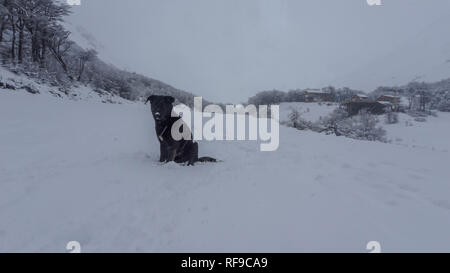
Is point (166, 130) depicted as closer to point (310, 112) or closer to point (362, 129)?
point (362, 129)

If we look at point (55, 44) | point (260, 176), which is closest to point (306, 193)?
point (260, 176)

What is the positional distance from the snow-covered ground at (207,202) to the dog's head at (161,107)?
1032mm

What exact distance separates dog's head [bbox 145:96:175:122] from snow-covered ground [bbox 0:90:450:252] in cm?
103

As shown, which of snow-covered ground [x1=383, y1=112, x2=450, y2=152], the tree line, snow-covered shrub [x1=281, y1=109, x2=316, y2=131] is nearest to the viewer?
the tree line

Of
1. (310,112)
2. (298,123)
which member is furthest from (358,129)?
(310,112)

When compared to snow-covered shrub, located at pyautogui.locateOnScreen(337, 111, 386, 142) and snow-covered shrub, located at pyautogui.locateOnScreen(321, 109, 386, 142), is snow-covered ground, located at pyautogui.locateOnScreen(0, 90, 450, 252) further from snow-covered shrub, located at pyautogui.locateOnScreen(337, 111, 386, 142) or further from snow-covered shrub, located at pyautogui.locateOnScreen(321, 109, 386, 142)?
snow-covered shrub, located at pyautogui.locateOnScreen(337, 111, 386, 142)

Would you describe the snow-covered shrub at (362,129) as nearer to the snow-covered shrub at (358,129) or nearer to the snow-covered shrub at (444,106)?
the snow-covered shrub at (358,129)

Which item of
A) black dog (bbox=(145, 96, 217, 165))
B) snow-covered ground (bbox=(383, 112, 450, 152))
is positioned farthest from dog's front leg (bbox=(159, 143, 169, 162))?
snow-covered ground (bbox=(383, 112, 450, 152))

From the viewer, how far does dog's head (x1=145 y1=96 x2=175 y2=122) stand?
14.5 feet

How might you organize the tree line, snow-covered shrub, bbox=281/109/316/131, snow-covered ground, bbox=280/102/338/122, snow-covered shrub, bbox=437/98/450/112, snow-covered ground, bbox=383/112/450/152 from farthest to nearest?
snow-covered shrub, bbox=437/98/450/112 < snow-covered ground, bbox=280/102/338/122 < snow-covered shrub, bbox=281/109/316/131 < snow-covered ground, bbox=383/112/450/152 < the tree line

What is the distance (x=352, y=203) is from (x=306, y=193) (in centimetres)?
60

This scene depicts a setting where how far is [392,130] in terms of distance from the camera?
25.6 m

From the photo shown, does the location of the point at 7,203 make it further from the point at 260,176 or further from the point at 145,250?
the point at 260,176

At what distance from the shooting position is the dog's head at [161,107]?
14.5 ft
